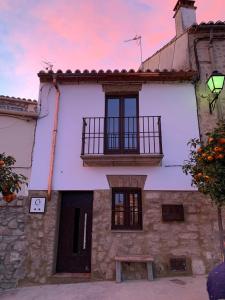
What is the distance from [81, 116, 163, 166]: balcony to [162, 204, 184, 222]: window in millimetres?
1117

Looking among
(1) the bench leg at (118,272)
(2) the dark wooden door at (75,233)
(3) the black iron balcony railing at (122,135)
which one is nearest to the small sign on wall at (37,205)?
(2) the dark wooden door at (75,233)


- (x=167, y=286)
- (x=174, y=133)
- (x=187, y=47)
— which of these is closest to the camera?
(x=167, y=286)

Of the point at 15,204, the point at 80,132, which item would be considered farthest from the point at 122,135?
the point at 15,204

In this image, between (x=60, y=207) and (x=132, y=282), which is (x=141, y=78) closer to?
(x=60, y=207)

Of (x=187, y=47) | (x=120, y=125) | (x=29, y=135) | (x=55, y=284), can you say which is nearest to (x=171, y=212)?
(x=120, y=125)

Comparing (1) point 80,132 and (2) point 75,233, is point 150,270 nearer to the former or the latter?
(2) point 75,233

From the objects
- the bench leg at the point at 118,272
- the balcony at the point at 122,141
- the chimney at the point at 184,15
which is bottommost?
the bench leg at the point at 118,272

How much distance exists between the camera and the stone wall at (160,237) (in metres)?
5.27

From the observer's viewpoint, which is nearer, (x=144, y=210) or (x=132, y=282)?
(x=132, y=282)

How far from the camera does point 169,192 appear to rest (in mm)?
5777

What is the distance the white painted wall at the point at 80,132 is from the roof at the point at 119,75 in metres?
0.20

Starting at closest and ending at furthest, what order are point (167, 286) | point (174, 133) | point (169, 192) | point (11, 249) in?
point (167, 286) < point (11, 249) < point (169, 192) < point (174, 133)

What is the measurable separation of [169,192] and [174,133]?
160cm

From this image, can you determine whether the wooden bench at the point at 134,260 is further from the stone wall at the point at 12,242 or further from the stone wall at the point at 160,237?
the stone wall at the point at 12,242
